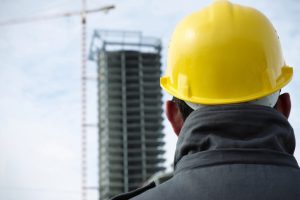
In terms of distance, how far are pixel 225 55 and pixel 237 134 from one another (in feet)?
1.37

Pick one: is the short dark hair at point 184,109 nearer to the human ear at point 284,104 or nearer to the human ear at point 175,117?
the human ear at point 175,117

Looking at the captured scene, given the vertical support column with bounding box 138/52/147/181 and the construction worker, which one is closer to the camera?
the construction worker

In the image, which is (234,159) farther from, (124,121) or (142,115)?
(142,115)

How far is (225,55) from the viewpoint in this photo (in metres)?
1.89

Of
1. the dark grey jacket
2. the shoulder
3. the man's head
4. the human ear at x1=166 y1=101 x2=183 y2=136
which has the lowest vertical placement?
the shoulder

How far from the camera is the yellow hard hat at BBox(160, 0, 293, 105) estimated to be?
1.90 m

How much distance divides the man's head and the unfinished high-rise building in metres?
117

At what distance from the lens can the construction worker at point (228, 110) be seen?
5.00 ft

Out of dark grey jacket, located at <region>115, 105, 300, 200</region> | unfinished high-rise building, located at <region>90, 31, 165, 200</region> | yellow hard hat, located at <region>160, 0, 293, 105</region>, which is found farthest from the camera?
unfinished high-rise building, located at <region>90, 31, 165, 200</region>

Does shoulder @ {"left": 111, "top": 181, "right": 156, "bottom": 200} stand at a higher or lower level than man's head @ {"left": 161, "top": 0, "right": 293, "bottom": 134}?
lower

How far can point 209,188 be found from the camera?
4.95 ft

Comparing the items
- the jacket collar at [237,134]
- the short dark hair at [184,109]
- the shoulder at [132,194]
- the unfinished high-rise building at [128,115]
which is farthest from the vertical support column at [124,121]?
the jacket collar at [237,134]

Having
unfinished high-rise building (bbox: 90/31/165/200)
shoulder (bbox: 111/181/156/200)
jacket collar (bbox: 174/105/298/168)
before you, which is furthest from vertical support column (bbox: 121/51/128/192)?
jacket collar (bbox: 174/105/298/168)

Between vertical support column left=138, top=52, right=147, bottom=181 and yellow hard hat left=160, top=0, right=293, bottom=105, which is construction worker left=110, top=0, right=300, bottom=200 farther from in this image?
vertical support column left=138, top=52, right=147, bottom=181
